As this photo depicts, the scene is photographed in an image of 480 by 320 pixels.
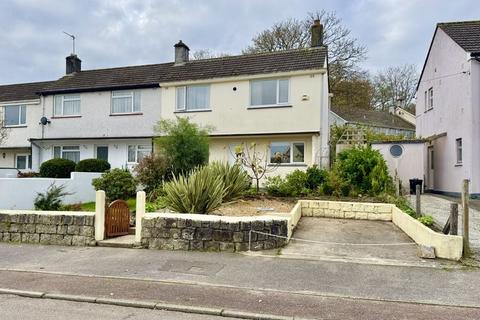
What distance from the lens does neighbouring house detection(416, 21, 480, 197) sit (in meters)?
16.0

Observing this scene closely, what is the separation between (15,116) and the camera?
2414cm

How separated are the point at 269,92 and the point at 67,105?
39.4 ft

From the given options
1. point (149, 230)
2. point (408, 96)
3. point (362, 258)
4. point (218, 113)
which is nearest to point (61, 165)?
point (218, 113)

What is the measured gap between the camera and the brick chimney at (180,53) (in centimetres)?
2166

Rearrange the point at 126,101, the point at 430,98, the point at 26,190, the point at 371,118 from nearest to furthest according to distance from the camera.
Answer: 1. the point at 26,190
2. the point at 126,101
3. the point at 430,98
4. the point at 371,118

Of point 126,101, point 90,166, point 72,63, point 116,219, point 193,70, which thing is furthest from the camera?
point 72,63

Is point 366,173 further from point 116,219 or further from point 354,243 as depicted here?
point 116,219

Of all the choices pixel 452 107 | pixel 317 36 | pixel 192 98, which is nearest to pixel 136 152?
pixel 192 98

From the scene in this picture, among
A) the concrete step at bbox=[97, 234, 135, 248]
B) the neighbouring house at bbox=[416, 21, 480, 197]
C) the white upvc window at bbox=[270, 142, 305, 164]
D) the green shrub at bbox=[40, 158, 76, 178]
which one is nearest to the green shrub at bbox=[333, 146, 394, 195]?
the white upvc window at bbox=[270, 142, 305, 164]

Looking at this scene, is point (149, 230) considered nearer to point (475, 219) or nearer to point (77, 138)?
point (475, 219)

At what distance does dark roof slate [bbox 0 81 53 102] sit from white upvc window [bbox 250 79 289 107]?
13.9 m

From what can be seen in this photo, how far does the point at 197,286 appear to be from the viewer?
622 cm

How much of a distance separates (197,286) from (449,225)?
18.1 feet

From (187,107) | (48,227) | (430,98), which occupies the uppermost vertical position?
(430,98)
